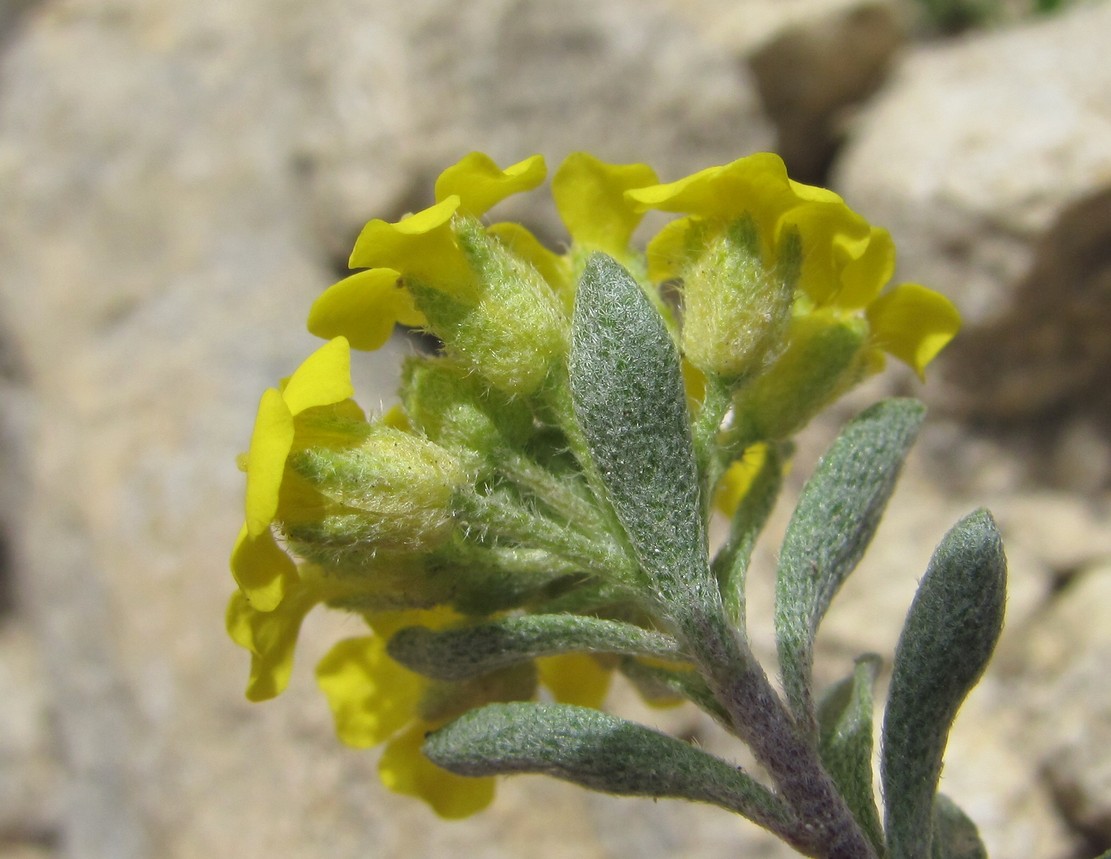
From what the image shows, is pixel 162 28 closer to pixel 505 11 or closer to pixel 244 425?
pixel 505 11

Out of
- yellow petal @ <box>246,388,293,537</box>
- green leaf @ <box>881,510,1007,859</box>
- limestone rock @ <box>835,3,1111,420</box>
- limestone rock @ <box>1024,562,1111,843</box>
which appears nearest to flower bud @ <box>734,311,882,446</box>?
green leaf @ <box>881,510,1007,859</box>

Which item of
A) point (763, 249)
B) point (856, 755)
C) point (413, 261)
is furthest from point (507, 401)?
point (856, 755)

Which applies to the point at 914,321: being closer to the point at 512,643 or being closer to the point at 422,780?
the point at 512,643

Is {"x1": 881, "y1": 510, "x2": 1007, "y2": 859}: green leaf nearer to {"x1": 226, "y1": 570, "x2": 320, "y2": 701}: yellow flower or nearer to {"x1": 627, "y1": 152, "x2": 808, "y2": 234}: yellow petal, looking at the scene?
{"x1": 627, "y1": 152, "x2": 808, "y2": 234}: yellow petal

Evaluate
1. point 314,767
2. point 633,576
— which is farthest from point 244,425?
point 633,576

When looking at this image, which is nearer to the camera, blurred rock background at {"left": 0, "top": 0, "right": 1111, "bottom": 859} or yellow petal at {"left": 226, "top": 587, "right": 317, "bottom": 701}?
yellow petal at {"left": 226, "top": 587, "right": 317, "bottom": 701}

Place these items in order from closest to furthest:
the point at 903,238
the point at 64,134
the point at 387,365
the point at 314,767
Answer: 1. the point at 314,767
2. the point at 387,365
3. the point at 903,238
4. the point at 64,134
